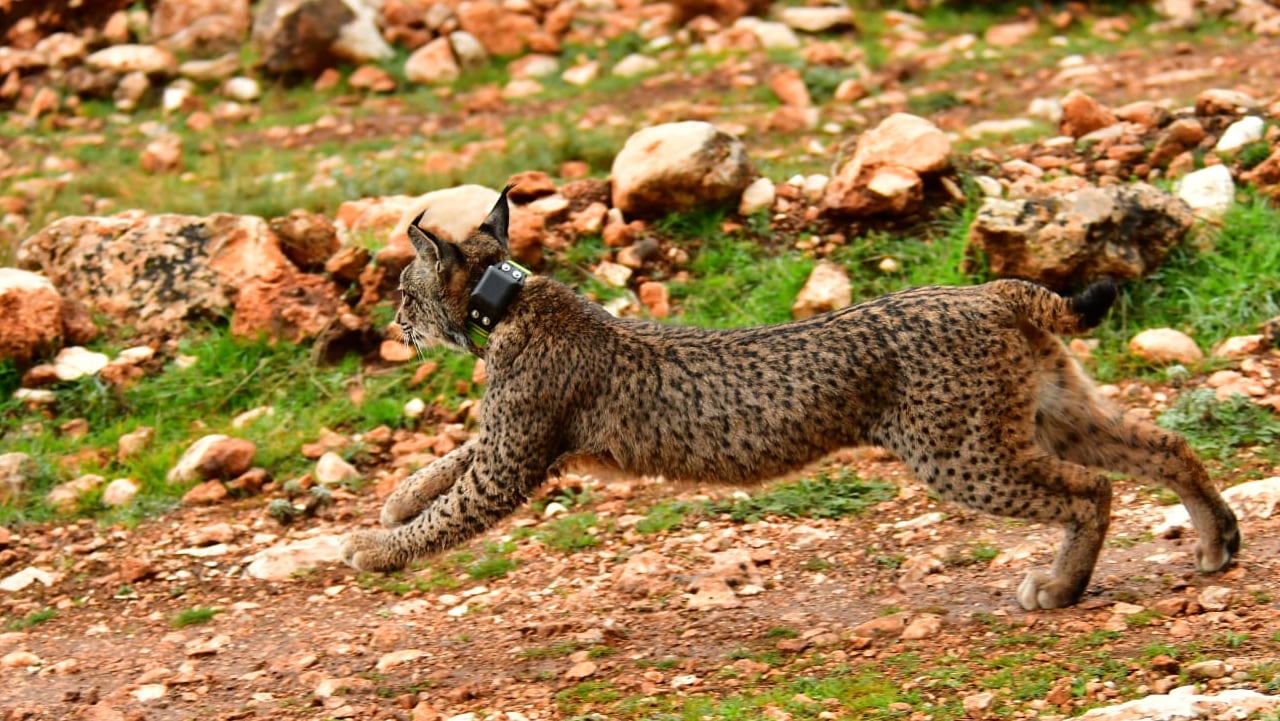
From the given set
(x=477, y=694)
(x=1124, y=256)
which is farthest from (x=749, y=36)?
(x=477, y=694)

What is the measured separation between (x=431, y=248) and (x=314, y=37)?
788cm

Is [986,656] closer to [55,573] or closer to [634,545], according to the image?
[634,545]

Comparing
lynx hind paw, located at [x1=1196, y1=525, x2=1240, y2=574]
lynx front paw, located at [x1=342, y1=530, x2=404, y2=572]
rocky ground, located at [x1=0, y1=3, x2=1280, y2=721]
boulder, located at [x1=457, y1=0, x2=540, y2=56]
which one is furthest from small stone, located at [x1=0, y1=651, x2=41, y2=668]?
boulder, located at [x1=457, y1=0, x2=540, y2=56]

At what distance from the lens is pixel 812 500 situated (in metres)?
7.68

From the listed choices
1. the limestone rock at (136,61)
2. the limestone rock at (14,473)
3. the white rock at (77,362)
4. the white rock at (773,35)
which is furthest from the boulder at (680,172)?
the limestone rock at (136,61)

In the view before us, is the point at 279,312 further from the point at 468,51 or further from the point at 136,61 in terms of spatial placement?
the point at 136,61

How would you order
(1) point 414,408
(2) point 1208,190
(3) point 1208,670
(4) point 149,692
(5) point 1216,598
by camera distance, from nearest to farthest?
(3) point 1208,670, (5) point 1216,598, (4) point 149,692, (1) point 414,408, (2) point 1208,190

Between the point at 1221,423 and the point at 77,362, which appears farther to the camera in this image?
the point at 77,362

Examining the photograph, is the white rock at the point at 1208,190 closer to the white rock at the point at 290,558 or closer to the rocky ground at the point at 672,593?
the rocky ground at the point at 672,593

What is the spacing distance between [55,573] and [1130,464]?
499 centimetres

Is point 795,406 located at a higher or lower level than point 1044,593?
higher

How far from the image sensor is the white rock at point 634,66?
45.8ft

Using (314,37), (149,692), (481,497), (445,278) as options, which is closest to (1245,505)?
(481,497)

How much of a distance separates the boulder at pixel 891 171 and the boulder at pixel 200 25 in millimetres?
7377
